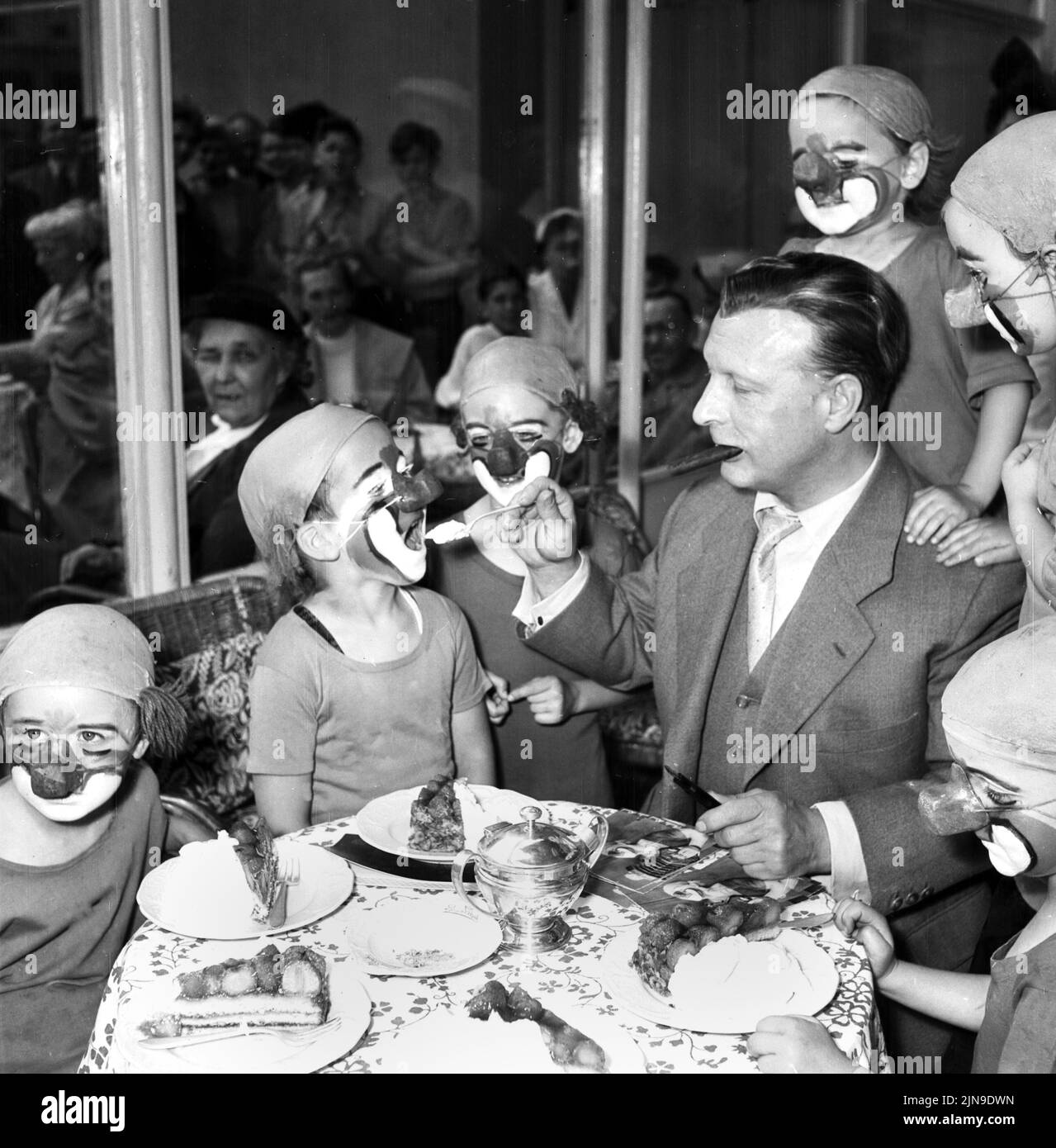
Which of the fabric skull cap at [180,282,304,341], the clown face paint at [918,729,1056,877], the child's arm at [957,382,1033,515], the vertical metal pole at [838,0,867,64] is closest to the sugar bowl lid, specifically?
the clown face paint at [918,729,1056,877]

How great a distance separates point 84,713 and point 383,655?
716 mm

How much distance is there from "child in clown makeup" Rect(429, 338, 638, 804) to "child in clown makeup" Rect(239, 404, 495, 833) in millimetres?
300

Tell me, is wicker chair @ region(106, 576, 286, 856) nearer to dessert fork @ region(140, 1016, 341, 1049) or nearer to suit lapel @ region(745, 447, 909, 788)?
suit lapel @ region(745, 447, 909, 788)

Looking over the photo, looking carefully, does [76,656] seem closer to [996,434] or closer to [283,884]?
[283,884]

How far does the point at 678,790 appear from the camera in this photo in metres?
2.87

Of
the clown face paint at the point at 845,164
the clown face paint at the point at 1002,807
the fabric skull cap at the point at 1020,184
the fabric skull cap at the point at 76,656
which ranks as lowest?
the clown face paint at the point at 1002,807

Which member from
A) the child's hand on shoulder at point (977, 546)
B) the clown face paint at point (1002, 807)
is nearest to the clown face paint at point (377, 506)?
the child's hand on shoulder at point (977, 546)

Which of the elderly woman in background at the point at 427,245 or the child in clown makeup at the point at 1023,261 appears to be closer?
the child in clown makeup at the point at 1023,261

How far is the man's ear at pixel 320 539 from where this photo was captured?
2840mm

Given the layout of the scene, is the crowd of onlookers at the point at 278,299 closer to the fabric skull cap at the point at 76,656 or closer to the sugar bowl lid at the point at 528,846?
the fabric skull cap at the point at 76,656

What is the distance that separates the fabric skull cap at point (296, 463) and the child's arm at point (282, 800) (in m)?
0.50

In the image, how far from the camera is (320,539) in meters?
2.84
